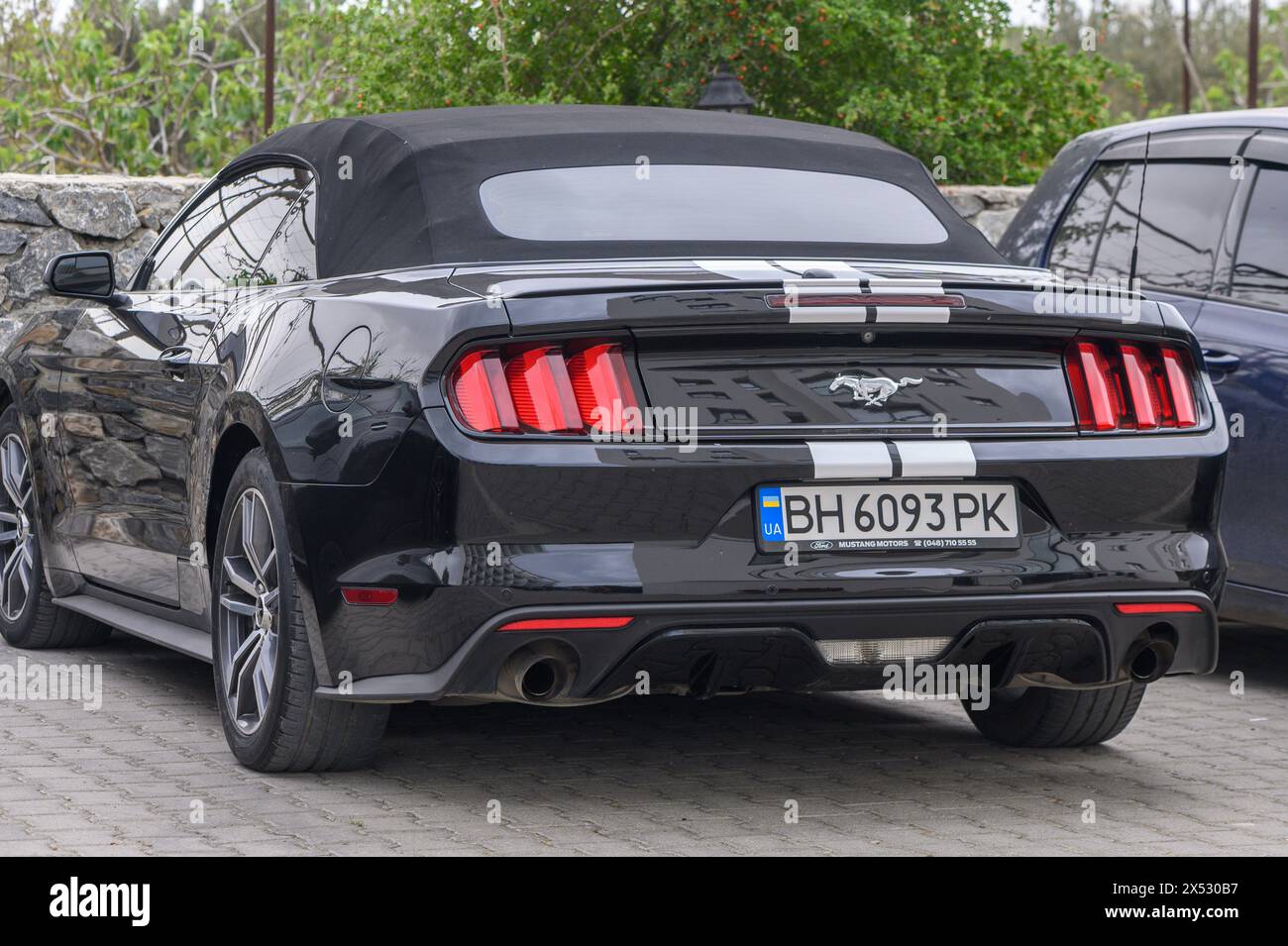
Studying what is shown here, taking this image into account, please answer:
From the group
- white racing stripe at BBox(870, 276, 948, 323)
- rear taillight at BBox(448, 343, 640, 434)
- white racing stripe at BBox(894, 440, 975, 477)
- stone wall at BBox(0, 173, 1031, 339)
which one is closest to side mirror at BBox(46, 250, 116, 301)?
rear taillight at BBox(448, 343, 640, 434)

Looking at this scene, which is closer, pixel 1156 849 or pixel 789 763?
pixel 1156 849

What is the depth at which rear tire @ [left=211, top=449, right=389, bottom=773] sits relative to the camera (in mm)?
4863

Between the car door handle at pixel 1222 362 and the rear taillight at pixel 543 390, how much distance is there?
2855mm

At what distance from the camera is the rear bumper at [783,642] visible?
439 centimetres

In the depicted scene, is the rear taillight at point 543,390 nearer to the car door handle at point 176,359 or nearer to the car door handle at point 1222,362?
the car door handle at point 176,359

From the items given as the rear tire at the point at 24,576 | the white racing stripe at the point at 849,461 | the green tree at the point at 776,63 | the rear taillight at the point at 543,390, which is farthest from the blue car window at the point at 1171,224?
the green tree at the point at 776,63

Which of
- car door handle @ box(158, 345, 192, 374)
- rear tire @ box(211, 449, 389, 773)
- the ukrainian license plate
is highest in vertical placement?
car door handle @ box(158, 345, 192, 374)

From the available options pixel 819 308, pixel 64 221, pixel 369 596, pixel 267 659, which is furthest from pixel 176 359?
pixel 64 221

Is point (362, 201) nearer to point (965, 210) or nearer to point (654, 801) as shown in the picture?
point (654, 801)

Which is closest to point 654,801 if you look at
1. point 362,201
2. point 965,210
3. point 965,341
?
point 965,341

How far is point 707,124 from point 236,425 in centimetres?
160

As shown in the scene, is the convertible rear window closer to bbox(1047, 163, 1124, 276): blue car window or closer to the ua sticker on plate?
the ua sticker on plate

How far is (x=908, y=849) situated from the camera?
14.8 feet

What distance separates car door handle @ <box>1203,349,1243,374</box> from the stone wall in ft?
13.6
